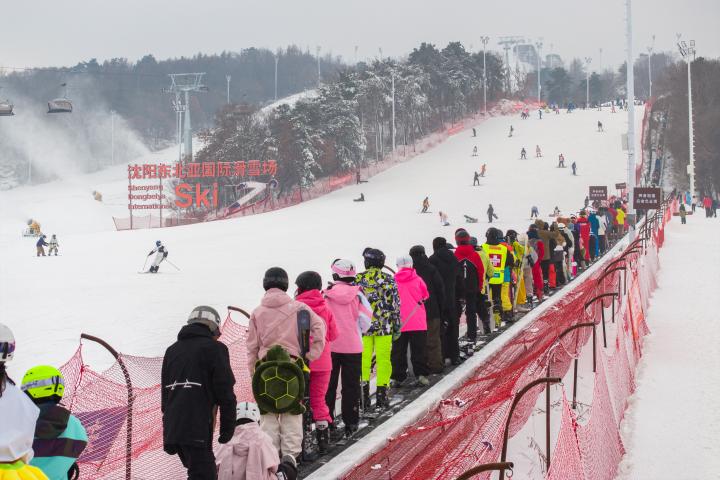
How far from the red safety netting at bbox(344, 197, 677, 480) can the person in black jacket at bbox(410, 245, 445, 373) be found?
0.57 m

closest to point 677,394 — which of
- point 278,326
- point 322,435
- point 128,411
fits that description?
point 322,435

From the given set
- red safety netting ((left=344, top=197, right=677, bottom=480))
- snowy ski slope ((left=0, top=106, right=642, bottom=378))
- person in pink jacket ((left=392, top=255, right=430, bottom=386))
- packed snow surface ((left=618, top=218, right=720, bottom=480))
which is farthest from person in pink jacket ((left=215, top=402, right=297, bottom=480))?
snowy ski slope ((left=0, top=106, right=642, bottom=378))

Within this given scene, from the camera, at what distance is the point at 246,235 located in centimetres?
4188

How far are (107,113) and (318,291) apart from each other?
166 m

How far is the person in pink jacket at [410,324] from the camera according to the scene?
8969mm

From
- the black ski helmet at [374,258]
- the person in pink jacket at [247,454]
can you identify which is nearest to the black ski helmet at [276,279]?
the person in pink jacket at [247,454]

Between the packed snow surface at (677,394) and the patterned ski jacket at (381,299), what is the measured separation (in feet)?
8.38

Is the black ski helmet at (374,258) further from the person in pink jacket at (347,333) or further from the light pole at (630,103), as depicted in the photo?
the light pole at (630,103)

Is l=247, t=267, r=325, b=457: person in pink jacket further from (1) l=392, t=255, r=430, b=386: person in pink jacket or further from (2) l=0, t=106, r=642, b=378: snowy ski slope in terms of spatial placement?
(2) l=0, t=106, r=642, b=378: snowy ski slope

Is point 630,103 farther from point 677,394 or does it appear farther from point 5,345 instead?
point 5,345

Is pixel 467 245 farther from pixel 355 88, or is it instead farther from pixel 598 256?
pixel 355 88

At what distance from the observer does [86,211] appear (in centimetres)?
8450

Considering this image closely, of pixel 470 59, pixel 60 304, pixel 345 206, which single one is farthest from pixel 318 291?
pixel 470 59

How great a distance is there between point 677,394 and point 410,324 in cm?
322
